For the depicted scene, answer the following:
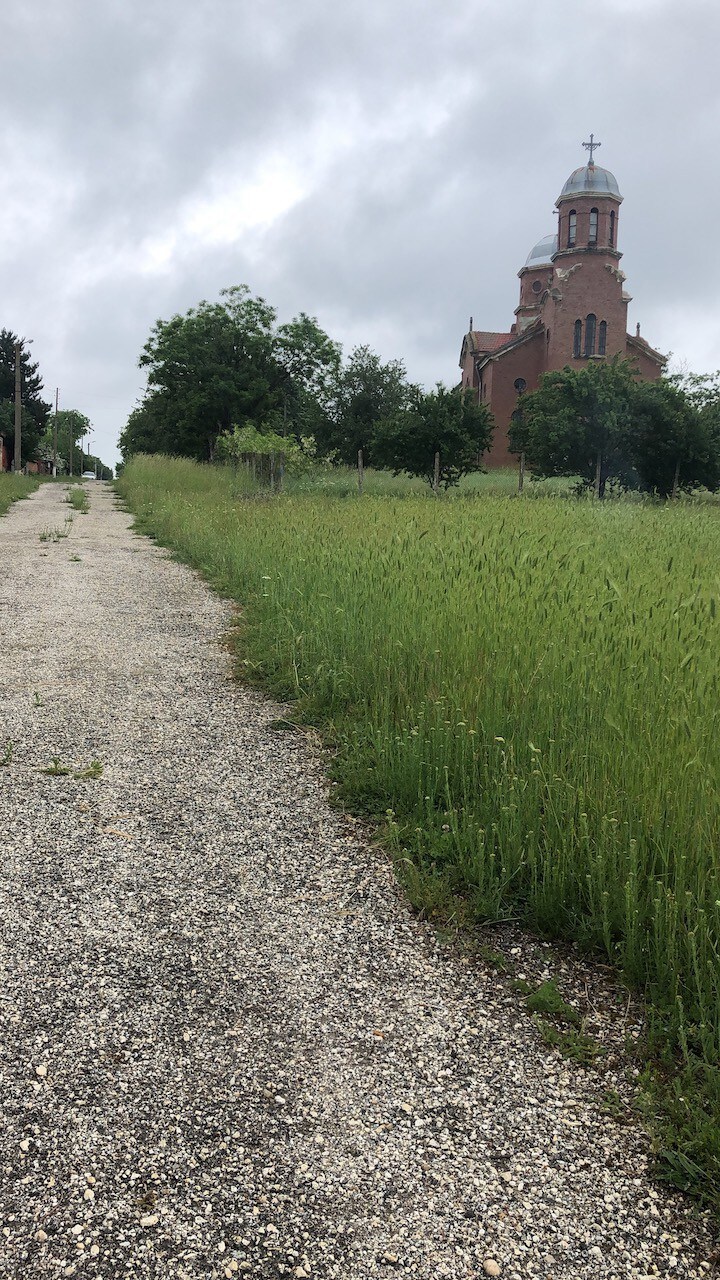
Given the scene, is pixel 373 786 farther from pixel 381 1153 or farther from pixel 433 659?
pixel 381 1153

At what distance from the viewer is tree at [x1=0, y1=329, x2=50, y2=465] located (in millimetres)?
57250

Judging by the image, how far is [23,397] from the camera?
62156 mm

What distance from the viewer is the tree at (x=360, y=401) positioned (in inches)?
1740

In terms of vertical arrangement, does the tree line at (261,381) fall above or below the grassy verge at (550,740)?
above

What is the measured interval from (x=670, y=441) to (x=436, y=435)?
24.0ft

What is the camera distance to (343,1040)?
2279 millimetres

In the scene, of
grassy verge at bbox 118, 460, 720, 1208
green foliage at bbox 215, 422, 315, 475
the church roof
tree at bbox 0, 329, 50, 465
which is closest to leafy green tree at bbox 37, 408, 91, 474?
tree at bbox 0, 329, 50, 465

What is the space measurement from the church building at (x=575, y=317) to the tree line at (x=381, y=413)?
14.6 feet

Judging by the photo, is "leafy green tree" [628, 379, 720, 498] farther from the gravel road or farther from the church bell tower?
the church bell tower

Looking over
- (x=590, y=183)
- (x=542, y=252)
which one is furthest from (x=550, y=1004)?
(x=542, y=252)

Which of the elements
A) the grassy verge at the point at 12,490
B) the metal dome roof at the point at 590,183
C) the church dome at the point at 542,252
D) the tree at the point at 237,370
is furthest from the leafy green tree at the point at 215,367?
the church dome at the point at 542,252

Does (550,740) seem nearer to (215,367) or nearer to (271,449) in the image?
(271,449)

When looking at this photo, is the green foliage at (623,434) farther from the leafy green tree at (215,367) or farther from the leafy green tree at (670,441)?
the leafy green tree at (215,367)

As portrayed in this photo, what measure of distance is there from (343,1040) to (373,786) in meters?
1.65
